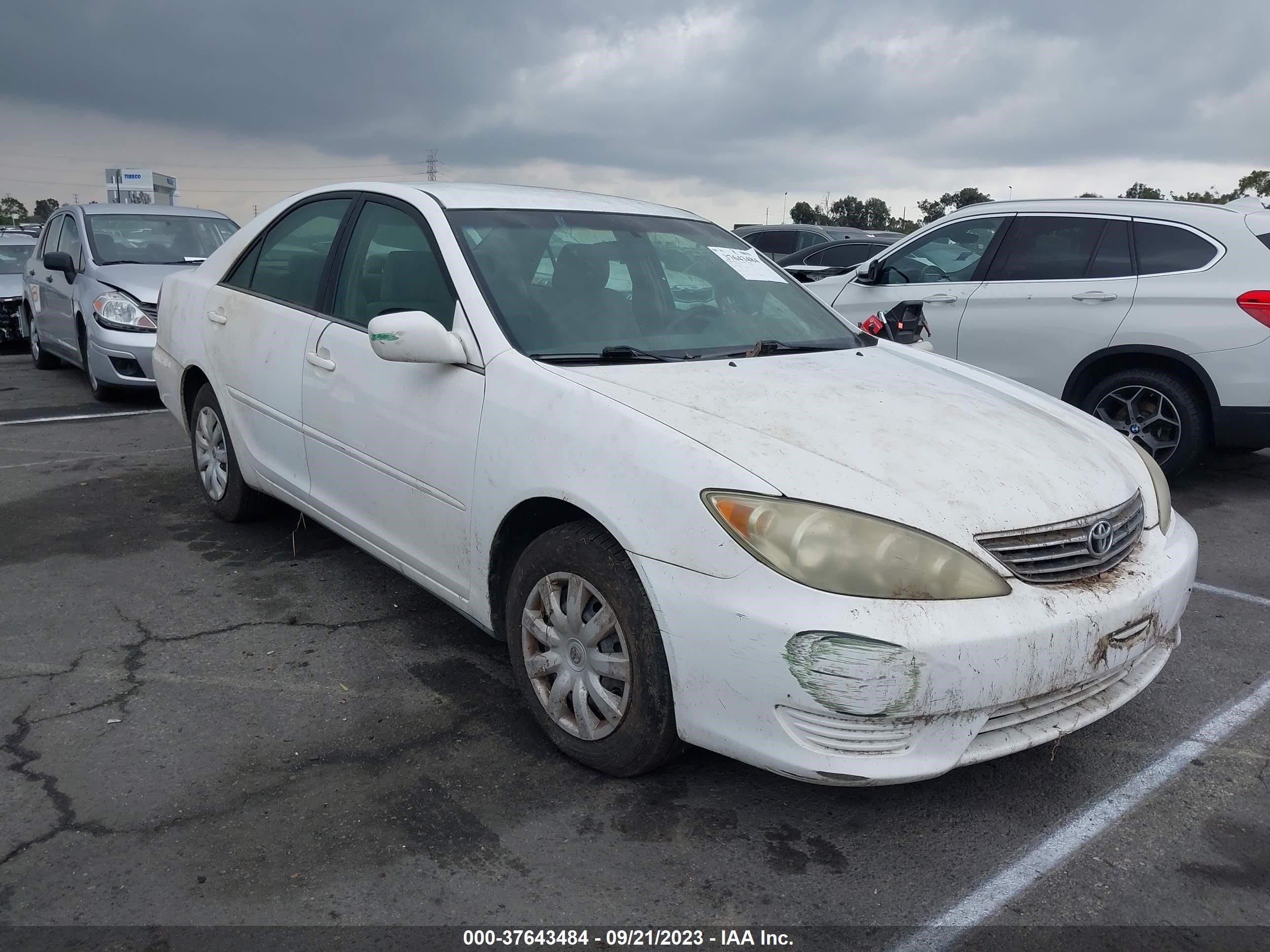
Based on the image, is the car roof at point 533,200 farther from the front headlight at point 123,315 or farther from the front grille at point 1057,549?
the front headlight at point 123,315

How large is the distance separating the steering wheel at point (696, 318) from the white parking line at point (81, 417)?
217 inches

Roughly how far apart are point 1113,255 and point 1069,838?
15.6 feet

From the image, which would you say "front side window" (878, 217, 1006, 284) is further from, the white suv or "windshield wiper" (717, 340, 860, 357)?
"windshield wiper" (717, 340, 860, 357)

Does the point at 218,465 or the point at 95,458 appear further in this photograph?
the point at 95,458

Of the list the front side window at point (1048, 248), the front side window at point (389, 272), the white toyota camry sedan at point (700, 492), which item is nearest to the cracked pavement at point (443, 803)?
the white toyota camry sedan at point (700, 492)

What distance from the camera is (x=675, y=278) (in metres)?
3.87

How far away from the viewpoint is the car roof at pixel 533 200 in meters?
3.84

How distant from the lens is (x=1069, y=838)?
8.83ft

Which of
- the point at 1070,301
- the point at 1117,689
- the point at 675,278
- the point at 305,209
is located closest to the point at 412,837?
the point at 1117,689

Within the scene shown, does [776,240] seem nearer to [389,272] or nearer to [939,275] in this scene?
[939,275]

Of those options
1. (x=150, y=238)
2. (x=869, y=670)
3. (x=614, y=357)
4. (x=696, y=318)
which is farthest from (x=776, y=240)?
(x=869, y=670)

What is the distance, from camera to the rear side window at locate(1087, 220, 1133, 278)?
6.37 m

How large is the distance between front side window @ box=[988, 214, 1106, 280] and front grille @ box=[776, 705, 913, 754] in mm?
4973

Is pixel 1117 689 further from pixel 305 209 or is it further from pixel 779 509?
pixel 305 209
